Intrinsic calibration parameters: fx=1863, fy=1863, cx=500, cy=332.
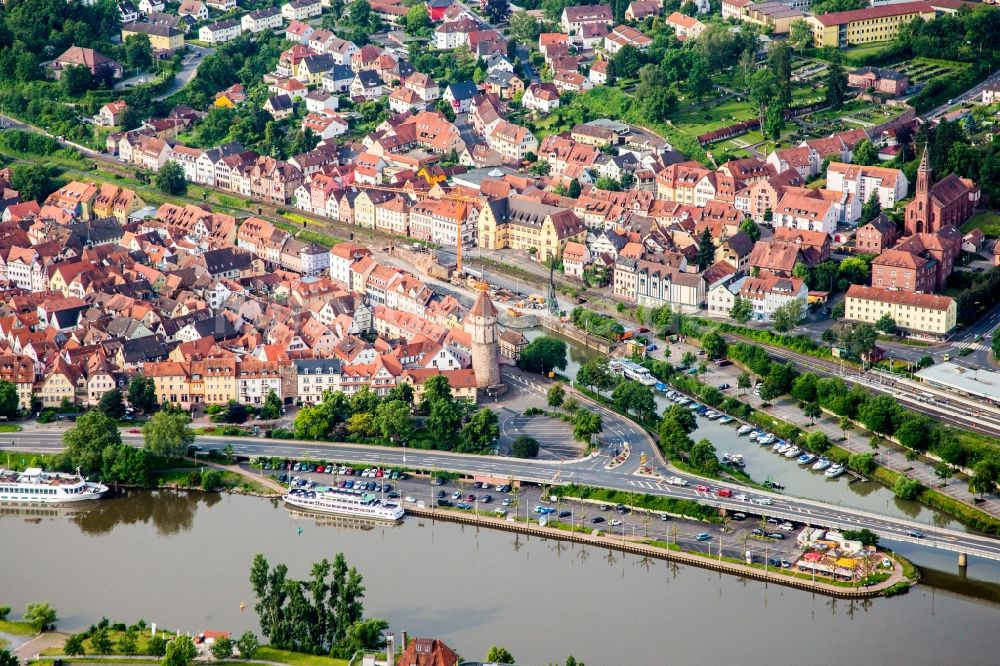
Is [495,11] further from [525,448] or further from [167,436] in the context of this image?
[167,436]

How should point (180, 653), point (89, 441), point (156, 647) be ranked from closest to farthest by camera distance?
point (180, 653)
point (156, 647)
point (89, 441)

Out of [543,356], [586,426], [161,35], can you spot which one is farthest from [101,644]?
[161,35]

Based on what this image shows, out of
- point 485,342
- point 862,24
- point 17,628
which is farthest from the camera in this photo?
point 862,24

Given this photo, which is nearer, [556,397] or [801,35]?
[556,397]

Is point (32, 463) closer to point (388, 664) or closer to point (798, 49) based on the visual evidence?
point (388, 664)

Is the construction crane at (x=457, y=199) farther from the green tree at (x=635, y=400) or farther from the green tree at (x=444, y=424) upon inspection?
the green tree at (x=444, y=424)

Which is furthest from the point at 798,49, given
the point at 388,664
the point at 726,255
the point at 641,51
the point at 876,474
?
the point at 388,664

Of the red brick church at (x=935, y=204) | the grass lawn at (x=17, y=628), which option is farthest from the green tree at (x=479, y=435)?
the red brick church at (x=935, y=204)
